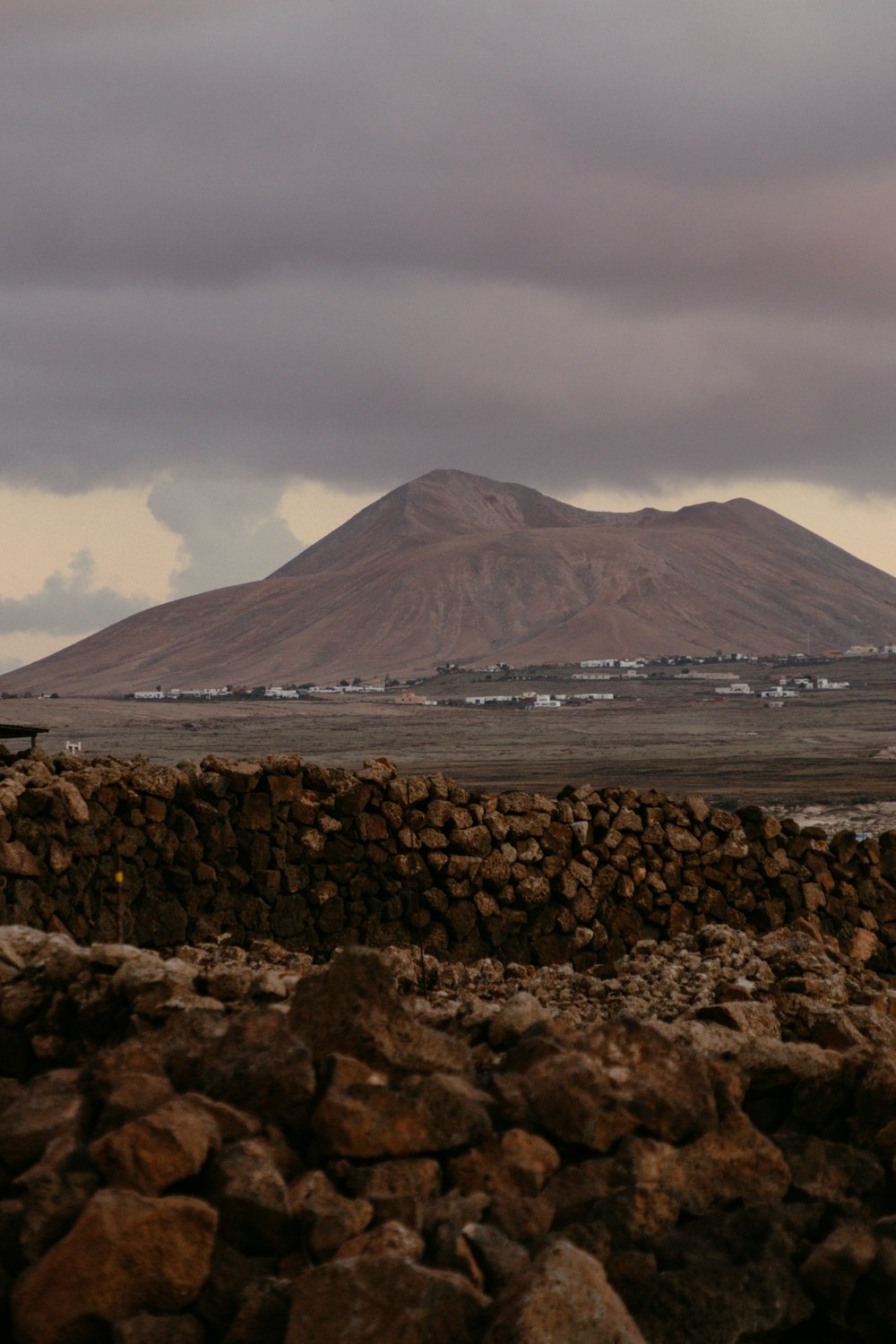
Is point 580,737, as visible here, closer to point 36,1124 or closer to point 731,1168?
point 731,1168

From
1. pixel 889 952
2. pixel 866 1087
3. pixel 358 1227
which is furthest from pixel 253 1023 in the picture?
pixel 889 952

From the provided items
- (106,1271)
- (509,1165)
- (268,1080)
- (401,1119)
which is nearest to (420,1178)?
(401,1119)

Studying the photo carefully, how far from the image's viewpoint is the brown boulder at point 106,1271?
4.62m

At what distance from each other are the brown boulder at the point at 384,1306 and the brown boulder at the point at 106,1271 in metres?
0.47

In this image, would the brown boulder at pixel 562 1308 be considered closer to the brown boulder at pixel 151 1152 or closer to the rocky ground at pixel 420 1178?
the rocky ground at pixel 420 1178

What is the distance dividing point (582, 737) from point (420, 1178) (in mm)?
82032

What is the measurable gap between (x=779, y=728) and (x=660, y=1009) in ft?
274

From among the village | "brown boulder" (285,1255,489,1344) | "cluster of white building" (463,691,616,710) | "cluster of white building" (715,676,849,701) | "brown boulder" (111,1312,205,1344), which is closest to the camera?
"brown boulder" (285,1255,489,1344)

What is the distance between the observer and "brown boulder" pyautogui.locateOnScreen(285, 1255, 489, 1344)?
14.7 ft

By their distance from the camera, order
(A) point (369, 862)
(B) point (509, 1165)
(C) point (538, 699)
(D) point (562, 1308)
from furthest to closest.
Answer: (C) point (538, 699) → (A) point (369, 862) → (B) point (509, 1165) → (D) point (562, 1308)

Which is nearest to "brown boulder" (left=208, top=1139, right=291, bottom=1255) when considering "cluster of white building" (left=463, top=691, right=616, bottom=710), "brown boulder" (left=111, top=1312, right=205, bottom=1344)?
"brown boulder" (left=111, top=1312, right=205, bottom=1344)

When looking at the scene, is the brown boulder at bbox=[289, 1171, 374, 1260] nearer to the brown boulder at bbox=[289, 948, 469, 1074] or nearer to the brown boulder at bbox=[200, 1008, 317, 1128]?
the brown boulder at bbox=[200, 1008, 317, 1128]

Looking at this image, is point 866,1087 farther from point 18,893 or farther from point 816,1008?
point 18,893

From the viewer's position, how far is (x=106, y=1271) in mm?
4617
